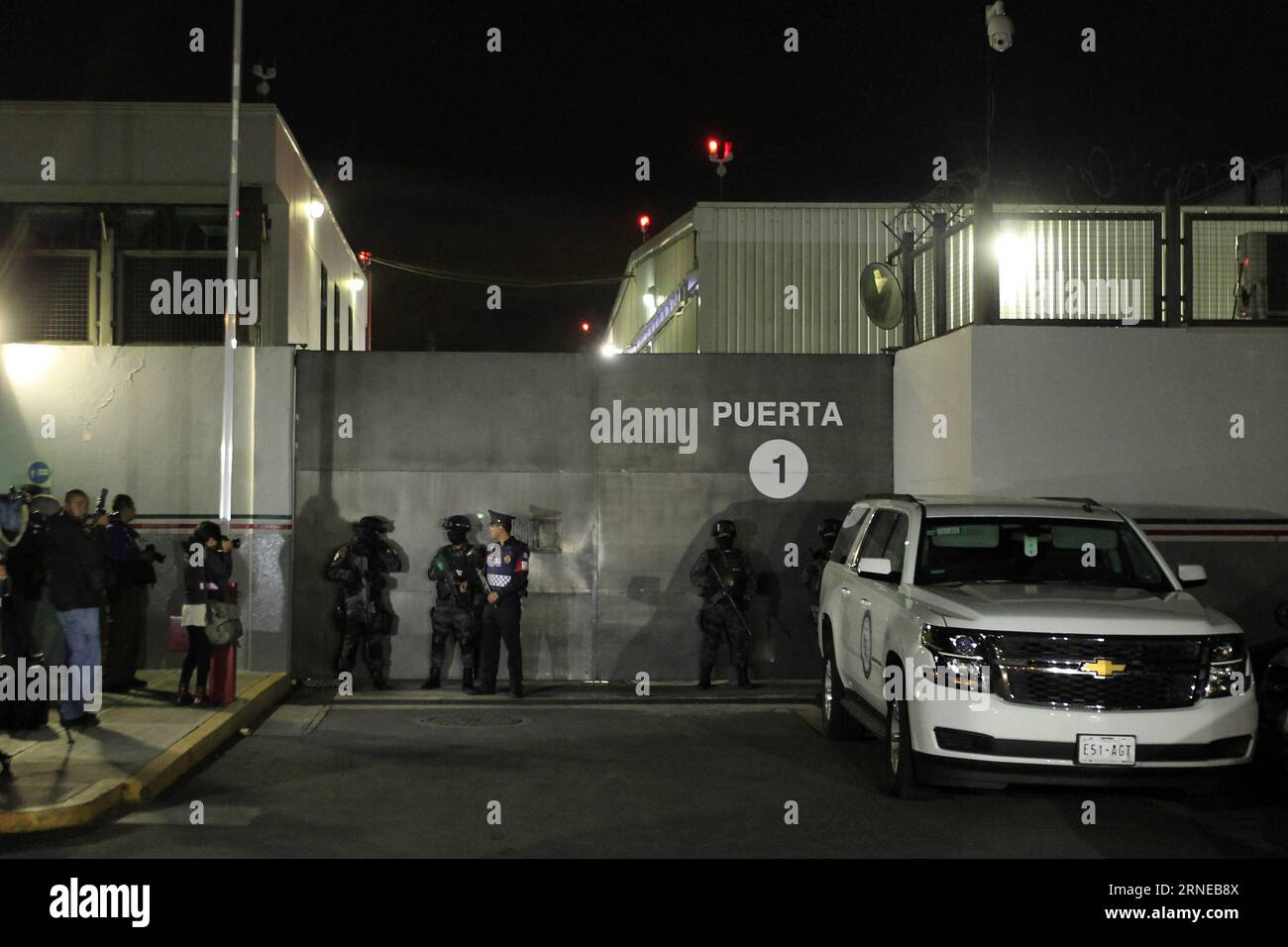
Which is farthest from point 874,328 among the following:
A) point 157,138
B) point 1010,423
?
point 157,138

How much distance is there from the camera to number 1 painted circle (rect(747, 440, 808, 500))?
16.2 m

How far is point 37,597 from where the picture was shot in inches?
439

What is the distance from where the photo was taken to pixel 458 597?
48.7ft

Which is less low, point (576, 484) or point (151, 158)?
point (151, 158)

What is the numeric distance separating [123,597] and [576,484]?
16.9ft

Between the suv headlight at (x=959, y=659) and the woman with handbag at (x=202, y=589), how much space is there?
7245 mm

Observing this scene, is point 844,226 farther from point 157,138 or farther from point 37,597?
point 37,597

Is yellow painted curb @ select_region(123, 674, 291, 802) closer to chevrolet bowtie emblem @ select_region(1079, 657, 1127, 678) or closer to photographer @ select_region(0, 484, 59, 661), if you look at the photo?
photographer @ select_region(0, 484, 59, 661)

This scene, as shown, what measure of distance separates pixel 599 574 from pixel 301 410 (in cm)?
400

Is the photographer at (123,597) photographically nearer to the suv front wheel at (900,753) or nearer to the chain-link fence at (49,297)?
the chain-link fence at (49,297)

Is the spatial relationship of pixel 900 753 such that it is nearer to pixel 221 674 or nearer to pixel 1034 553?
pixel 1034 553

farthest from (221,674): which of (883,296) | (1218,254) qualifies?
(1218,254)

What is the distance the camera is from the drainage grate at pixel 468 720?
12.9 m

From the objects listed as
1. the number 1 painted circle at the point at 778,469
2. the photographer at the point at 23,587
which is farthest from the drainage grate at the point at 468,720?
the number 1 painted circle at the point at 778,469
